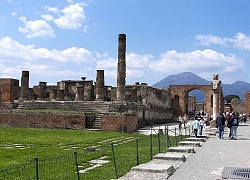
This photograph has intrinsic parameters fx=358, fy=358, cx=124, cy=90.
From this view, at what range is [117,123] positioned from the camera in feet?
81.8

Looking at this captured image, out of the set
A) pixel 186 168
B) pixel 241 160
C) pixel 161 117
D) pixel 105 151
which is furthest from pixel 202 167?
pixel 161 117

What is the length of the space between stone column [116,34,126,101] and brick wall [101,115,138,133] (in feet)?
22.1

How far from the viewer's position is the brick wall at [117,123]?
81.1ft

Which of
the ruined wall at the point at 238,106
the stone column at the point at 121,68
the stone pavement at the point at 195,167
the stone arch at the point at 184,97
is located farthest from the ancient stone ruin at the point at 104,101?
the ruined wall at the point at 238,106

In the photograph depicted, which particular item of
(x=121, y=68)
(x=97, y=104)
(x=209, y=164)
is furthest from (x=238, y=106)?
(x=209, y=164)

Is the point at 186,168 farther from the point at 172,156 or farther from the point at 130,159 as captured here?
the point at 130,159

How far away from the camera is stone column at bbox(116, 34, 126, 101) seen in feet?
105

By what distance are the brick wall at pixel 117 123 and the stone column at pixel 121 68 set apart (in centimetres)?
672

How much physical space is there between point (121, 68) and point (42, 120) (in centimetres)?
910

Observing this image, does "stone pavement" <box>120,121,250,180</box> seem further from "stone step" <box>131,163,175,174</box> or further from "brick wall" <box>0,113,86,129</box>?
"brick wall" <box>0,113,86,129</box>

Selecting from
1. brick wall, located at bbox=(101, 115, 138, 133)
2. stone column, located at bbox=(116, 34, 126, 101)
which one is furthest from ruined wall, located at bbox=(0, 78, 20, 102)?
brick wall, located at bbox=(101, 115, 138, 133)

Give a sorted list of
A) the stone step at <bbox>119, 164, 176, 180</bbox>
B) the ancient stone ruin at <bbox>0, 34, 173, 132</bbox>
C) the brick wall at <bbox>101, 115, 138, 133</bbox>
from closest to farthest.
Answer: the stone step at <bbox>119, 164, 176, 180</bbox>
the brick wall at <bbox>101, 115, 138, 133</bbox>
the ancient stone ruin at <bbox>0, 34, 173, 132</bbox>

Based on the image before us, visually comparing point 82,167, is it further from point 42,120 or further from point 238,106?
point 238,106

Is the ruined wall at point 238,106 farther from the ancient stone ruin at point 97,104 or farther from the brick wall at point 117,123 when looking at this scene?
the brick wall at point 117,123
